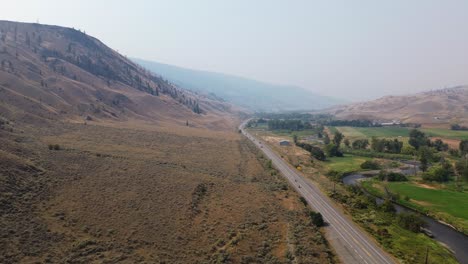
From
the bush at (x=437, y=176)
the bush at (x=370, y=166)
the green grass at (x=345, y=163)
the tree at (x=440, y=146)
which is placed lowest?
the green grass at (x=345, y=163)

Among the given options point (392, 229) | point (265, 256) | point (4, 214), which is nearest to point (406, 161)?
point (392, 229)

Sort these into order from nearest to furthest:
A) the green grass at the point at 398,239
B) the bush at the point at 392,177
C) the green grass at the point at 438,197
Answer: the green grass at the point at 398,239 → the green grass at the point at 438,197 → the bush at the point at 392,177

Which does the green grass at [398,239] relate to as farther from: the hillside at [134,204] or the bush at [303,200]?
the hillside at [134,204]

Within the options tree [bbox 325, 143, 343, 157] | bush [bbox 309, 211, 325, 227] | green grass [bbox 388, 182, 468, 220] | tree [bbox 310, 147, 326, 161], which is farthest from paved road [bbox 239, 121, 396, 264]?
tree [bbox 325, 143, 343, 157]

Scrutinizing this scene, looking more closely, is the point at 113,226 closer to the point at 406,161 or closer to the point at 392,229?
the point at 392,229

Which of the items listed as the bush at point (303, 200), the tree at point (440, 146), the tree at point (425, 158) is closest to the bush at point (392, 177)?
the tree at point (425, 158)

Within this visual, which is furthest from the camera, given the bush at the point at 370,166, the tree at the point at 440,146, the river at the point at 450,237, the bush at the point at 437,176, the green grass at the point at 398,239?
the tree at the point at 440,146

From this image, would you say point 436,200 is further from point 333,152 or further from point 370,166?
point 333,152
